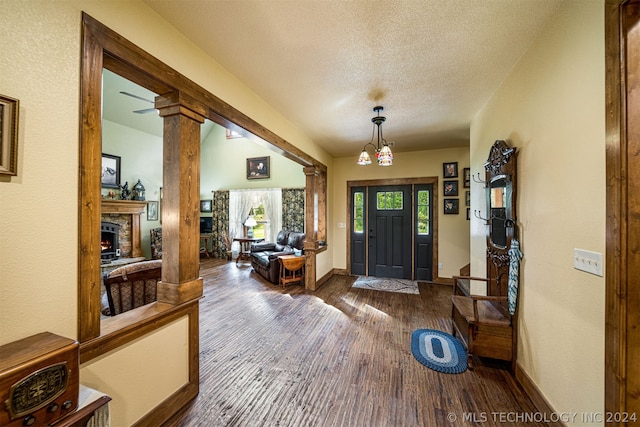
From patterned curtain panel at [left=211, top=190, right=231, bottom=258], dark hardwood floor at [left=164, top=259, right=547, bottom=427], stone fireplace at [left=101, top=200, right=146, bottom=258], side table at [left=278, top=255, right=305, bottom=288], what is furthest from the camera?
patterned curtain panel at [left=211, top=190, right=231, bottom=258]

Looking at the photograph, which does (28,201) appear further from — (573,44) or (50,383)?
(573,44)

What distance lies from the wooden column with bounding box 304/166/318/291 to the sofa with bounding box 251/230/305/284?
2.52ft

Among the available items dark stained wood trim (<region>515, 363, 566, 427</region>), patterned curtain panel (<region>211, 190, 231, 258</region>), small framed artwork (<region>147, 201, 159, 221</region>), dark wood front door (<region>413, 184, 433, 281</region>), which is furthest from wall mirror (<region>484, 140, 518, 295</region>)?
small framed artwork (<region>147, 201, 159, 221</region>)

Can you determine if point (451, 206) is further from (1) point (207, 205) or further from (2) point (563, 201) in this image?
(1) point (207, 205)

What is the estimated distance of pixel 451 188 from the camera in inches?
183

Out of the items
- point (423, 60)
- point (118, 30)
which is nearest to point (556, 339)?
point (423, 60)

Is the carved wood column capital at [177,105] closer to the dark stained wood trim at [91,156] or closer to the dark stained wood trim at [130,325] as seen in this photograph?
the dark stained wood trim at [91,156]

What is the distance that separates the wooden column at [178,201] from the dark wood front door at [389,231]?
407 cm

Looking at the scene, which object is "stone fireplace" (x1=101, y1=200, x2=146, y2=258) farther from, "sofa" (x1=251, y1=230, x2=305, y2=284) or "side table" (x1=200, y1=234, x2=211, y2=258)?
"sofa" (x1=251, y1=230, x2=305, y2=284)

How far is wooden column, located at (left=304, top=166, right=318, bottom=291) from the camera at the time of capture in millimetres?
4366

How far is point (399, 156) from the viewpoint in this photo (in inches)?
198

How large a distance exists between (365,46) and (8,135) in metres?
2.06

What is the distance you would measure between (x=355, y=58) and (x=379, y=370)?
271 centimetres

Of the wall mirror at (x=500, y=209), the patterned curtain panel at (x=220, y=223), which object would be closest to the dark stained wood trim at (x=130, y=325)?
the wall mirror at (x=500, y=209)
